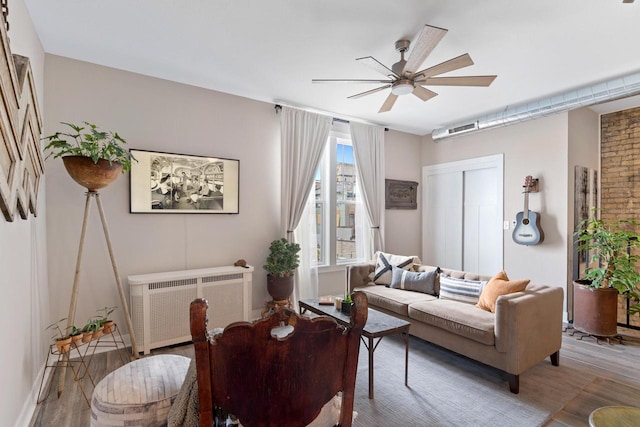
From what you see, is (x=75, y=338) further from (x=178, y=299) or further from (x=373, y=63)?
(x=373, y=63)

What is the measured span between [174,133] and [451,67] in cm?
289

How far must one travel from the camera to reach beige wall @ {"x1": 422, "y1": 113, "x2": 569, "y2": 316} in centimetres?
416

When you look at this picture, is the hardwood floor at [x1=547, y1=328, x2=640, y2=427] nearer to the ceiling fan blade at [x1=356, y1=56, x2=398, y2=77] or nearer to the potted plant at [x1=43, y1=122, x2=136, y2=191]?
the ceiling fan blade at [x1=356, y1=56, x2=398, y2=77]

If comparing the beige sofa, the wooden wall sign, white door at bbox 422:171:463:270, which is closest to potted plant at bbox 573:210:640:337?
the beige sofa

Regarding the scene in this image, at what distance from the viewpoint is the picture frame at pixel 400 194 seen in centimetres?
556

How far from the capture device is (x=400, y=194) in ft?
18.7

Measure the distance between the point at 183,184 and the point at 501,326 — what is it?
11.1 ft

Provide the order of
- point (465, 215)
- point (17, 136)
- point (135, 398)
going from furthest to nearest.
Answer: point (465, 215) < point (17, 136) < point (135, 398)

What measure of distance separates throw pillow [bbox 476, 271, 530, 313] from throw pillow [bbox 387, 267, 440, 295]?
62 cm

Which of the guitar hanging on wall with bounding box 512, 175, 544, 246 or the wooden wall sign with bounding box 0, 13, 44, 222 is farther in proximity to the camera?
the guitar hanging on wall with bounding box 512, 175, 544, 246

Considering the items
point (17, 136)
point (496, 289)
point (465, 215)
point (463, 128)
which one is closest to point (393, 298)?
point (496, 289)

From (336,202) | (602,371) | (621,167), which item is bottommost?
(602,371)

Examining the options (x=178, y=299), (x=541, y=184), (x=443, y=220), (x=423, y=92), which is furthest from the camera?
(x=443, y=220)

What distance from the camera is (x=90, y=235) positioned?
10.4 feet
